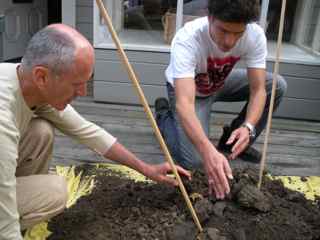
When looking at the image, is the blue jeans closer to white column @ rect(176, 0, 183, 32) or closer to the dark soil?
the dark soil

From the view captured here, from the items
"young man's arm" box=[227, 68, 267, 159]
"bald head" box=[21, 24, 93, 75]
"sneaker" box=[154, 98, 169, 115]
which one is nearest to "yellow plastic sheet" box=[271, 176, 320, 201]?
"young man's arm" box=[227, 68, 267, 159]

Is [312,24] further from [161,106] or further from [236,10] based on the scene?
[236,10]

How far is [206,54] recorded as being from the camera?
1.96 metres

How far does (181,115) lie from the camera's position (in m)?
1.72

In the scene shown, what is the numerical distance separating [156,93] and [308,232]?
1997 mm

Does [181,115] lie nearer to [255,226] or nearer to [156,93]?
[255,226]

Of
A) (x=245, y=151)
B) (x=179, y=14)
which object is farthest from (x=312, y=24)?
(x=245, y=151)

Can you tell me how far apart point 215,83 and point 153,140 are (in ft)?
2.42

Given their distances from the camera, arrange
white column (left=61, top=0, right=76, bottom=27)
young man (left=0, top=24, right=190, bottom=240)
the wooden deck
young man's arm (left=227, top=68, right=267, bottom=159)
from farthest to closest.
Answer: white column (left=61, top=0, right=76, bottom=27) → the wooden deck → young man's arm (left=227, top=68, right=267, bottom=159) → young man (left=0, top=24, right=190, bottom=240)

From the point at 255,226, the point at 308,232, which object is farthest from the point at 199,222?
the point at 308,232

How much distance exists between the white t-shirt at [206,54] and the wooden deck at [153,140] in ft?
Answer: 2.00

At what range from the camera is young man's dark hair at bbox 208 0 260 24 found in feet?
5.09

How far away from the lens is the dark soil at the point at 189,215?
5.01 ft

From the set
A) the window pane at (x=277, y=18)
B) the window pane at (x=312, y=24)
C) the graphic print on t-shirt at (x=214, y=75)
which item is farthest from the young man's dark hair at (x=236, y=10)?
the window pane at (x=312, y=24)
